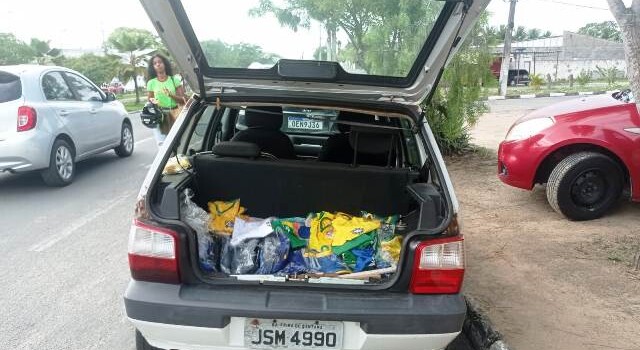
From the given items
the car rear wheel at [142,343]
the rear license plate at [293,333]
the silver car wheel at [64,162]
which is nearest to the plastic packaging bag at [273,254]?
the rear license plate at [293,333]

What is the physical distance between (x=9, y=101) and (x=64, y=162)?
3.26ft

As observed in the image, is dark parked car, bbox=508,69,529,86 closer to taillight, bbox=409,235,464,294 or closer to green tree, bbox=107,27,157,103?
green tree, bbox=107,27,157,103

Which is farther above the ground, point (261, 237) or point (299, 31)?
point (299, 31)

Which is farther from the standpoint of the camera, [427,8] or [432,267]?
[427,8]

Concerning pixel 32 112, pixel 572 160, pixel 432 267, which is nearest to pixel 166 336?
pixel 432 267

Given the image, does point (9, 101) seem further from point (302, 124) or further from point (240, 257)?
point (240, 257)

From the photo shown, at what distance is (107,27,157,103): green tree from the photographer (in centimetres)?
2375

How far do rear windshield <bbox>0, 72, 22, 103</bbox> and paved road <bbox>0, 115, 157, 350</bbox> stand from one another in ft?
3.82

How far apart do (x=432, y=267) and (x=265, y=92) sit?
1.34 meters

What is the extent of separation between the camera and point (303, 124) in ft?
15.4

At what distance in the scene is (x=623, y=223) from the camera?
4605 mm

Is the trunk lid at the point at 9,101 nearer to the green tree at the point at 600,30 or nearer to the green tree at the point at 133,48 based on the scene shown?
the green tree at the point at 133,48

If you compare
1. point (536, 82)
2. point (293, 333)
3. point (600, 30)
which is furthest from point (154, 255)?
point (600, 30)

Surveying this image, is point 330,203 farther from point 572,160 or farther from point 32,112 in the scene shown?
point 32,112
